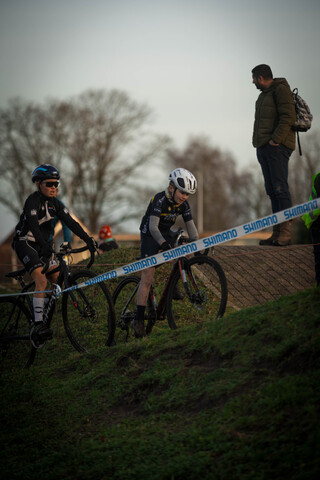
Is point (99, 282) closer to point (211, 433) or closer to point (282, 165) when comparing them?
point (211, 433)

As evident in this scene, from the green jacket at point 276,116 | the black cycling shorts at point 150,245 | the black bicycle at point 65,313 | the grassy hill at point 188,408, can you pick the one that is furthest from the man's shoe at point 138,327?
the green jacket at point 276,116

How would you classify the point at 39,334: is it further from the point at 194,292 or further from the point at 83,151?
the point at 83,151

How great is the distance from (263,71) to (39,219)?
14.9 feet

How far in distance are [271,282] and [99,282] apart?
14.0 ft

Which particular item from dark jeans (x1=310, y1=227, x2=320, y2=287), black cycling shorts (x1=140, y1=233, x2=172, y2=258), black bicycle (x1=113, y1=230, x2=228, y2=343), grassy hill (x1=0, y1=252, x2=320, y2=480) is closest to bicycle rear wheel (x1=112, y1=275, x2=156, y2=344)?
black bicycle (x1=113, y1=230, x2=228, y2=343)

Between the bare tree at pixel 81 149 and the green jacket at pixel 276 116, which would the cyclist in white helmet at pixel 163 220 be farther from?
the bare tree at pixel 81 149

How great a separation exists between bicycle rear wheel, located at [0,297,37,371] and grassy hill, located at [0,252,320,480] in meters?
0.93

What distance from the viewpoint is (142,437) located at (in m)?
5.49

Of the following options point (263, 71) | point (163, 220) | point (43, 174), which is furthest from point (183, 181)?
point (263, 71)

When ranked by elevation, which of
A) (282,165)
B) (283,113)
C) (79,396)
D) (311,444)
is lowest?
(311,444)

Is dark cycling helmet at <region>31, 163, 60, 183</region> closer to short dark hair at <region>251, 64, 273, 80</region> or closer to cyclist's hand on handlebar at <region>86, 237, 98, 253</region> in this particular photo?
cyclist's hand on handlebar at <region>86, 237, 98, 253</region>

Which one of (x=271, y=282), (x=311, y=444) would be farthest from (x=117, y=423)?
(x=271, y=282)

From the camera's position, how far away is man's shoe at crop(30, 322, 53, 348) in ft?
27.5

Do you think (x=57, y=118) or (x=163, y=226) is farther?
(x=57, y=118)
